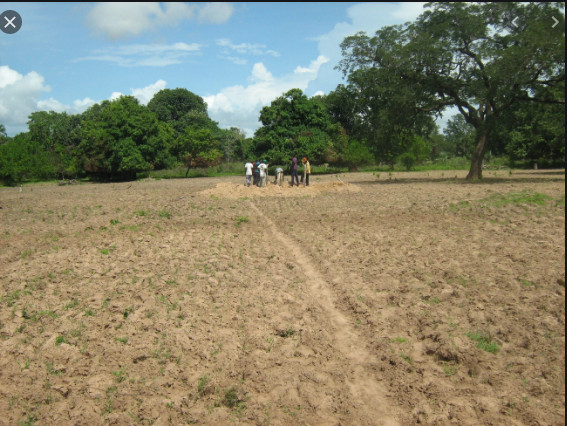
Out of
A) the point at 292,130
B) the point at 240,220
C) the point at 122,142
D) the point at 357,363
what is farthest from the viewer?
the point at 292,130

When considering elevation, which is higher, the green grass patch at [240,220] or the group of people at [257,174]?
the group of people at [257,174]

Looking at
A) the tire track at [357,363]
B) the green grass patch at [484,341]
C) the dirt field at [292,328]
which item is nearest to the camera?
the tire track at [357,363]

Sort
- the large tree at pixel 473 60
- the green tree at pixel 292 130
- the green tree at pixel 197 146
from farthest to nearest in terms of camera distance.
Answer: the green tree at pixel 197 146 < the green tree at pixel 292 130 < the large tree at pixel 473 60

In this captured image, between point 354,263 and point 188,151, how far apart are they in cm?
4003

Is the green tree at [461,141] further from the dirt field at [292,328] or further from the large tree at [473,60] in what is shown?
the dirt field at [292,328]

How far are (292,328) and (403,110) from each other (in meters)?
23.0

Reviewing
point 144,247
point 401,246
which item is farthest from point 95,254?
point 401,246

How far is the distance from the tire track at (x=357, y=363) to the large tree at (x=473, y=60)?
1816 cm

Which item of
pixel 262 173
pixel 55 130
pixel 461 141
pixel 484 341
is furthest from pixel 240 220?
pixel 461 141

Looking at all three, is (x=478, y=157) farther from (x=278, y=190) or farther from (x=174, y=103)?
(x=174, y=103)

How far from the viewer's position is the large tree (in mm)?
21734

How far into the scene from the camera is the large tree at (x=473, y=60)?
21.7 meters

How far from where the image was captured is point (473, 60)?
25781 mm

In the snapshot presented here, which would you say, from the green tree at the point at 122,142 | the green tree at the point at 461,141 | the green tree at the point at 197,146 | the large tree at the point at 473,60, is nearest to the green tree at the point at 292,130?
the green tree at the point at 197,146
